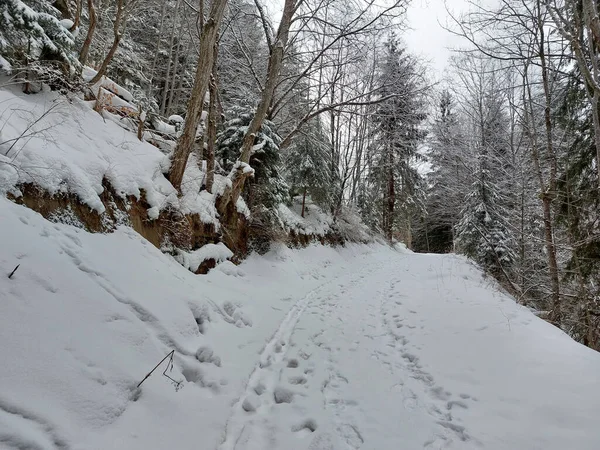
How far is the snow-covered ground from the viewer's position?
1.78 metres

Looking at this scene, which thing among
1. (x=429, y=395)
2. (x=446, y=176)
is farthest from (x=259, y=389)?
(x=446, y=176)

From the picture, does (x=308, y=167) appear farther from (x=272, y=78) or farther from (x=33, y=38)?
(x=33, y=38)

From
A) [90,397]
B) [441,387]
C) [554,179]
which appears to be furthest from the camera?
[554,179]

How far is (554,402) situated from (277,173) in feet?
23.2

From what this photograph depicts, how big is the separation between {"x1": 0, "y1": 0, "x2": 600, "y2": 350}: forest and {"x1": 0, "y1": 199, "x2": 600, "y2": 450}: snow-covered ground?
5.20ft

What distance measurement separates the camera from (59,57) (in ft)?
15.5

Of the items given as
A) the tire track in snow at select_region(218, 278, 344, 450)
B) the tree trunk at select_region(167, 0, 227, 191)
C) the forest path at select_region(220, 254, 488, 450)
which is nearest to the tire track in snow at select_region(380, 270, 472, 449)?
the forest path at select_region(220, 254, 488, 450)

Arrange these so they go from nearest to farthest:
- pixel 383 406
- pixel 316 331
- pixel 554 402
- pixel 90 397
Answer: pixel 90 397 → pixel 554 402 → pixel 383 406 → pixel 316 331

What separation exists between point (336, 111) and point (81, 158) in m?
5.89

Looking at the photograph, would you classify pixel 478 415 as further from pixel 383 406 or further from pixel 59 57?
pixel 59 57

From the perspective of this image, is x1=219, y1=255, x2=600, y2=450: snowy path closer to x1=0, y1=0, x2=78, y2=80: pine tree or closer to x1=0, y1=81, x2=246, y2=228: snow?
x1=0, y1=81, x2=246, y2=228: snow

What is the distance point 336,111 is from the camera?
7.78 meters

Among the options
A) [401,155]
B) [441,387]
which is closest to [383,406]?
[441,387]

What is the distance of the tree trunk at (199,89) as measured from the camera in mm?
5141
